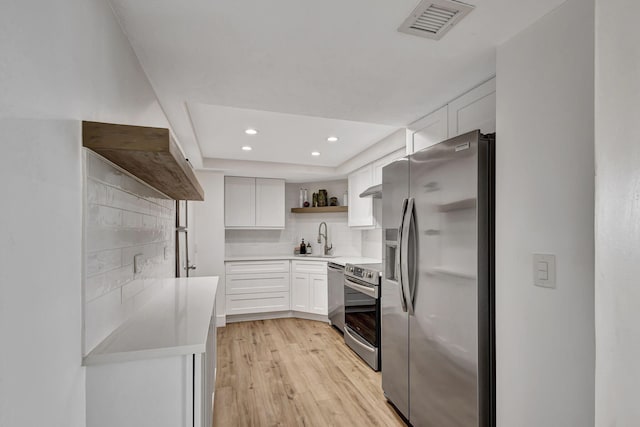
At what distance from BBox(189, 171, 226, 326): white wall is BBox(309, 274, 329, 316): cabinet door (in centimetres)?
124

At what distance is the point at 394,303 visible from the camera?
242 centimetres

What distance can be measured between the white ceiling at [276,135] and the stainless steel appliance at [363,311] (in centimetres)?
135

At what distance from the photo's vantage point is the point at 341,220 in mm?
5520

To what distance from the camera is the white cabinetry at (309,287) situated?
485 centimetres

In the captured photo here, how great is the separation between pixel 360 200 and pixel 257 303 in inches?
82.8

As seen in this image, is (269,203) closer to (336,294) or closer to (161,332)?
(336,294)

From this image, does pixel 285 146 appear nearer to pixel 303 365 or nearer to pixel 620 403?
pixel 303 365

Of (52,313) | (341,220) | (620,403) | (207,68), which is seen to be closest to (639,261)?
(620,403)

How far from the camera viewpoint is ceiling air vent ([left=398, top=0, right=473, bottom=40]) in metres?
1.29

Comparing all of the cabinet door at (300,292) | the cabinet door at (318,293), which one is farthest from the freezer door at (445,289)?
the cabinet door at (300,292)

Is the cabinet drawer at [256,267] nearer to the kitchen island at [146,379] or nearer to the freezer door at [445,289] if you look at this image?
the freezer door at [445,289]

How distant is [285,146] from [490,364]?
2939 mm

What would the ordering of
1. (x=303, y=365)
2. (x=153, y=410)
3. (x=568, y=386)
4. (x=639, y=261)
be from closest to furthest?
(x=639, y=261) → (x=153, y=410) → (x=568, y=386) → (x=303, y=365)

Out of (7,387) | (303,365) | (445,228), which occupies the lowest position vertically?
(303,365)
